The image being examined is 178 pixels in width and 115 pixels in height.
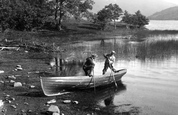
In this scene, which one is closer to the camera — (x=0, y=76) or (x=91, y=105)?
(x=91, y=105)

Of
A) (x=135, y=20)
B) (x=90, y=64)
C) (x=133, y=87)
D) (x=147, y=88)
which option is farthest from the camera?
(x=135, y=20)

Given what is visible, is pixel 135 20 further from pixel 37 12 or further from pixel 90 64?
pixel 90 64

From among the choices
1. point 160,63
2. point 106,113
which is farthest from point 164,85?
point 160,63

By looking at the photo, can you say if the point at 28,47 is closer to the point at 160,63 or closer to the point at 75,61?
the point at 75,61

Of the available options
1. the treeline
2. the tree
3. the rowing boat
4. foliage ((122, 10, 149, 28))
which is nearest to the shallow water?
the rowing boat

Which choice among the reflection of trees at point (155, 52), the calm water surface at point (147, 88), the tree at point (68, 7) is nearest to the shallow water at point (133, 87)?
the calm water surface at point (147, 88)

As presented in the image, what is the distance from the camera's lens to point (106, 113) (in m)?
16.8

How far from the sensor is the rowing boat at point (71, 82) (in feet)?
61.3

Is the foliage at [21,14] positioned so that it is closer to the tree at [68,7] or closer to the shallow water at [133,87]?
the tree at [68,7]

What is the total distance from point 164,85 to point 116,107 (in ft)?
26.8

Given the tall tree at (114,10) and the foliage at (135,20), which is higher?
the tall tree at (114,10)

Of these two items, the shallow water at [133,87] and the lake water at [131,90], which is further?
the shallow water at [133,87]

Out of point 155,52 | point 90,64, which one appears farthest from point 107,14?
point 90,64

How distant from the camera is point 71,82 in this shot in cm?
2012
